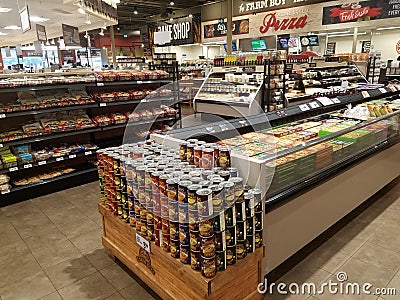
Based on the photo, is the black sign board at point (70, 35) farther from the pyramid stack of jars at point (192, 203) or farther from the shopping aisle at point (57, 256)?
the pyramid stack of jars at point (192, 203)

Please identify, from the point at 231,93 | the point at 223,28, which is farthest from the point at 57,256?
the point at 223,28

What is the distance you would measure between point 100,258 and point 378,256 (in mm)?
2394

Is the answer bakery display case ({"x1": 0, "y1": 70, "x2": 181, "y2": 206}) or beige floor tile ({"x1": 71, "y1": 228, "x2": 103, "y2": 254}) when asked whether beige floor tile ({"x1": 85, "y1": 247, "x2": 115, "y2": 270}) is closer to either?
beige floor tile ({"x1": 71, "y1": 228, "x2": 103, "y2": 254})

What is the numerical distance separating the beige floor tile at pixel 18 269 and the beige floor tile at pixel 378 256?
2.73 meters

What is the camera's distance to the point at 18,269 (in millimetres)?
2613

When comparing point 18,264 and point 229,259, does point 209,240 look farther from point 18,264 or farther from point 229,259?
point 18,264

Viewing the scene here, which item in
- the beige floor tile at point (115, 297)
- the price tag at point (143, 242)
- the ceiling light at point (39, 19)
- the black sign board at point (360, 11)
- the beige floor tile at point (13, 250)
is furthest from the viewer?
the ceiling light at point (39, 19)

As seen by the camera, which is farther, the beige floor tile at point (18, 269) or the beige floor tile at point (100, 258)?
the beige floor tile at point (100, 258)

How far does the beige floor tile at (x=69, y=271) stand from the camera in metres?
2.45

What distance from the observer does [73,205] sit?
3.82 metres

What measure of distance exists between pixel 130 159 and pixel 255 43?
34.1 feet

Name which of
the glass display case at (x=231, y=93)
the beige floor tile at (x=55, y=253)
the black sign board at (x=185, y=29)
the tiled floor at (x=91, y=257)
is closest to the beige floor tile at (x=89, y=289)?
the tiled floor at (x=91, y=257)

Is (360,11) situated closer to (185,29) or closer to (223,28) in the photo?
(223,28)

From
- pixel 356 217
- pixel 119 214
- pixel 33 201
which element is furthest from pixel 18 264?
pixel 356 217
